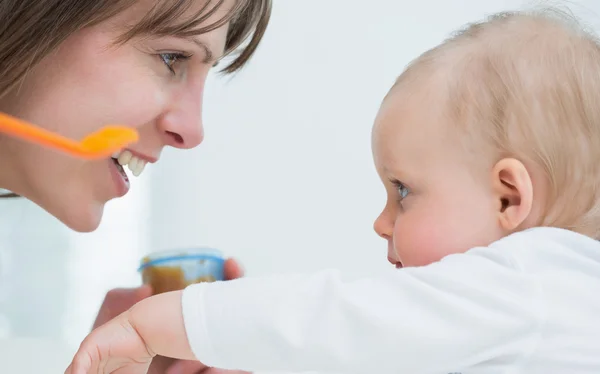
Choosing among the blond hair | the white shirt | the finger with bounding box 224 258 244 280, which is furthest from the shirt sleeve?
the finger with bounding box 224 258 244 280

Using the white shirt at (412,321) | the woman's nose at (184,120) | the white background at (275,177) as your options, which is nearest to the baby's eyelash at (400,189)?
the white shirt at (412,321)

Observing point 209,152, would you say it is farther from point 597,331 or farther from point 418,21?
point 597,331

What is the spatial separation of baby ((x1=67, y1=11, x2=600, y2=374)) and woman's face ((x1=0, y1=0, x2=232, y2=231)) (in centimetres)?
24

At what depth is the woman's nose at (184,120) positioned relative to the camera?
3.17 ft

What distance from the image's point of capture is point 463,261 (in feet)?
2.38

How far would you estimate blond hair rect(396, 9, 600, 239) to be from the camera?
78cm

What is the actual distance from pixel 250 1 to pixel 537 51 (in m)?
0.39

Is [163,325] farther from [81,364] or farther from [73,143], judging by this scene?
[73,143]

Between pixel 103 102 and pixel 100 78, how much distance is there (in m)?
0.03

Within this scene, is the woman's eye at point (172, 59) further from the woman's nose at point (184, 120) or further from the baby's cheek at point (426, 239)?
the baby's cheek at point (426, 239)

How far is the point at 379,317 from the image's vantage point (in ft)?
2.26

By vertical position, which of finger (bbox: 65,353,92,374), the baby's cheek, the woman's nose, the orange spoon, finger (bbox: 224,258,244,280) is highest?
the woman's nose

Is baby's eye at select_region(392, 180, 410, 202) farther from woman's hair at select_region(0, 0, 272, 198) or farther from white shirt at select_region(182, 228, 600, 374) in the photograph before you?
woman's hair at select_region(0, 0, 272, 198)

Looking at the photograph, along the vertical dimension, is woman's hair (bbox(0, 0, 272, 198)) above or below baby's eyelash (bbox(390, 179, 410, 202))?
above
